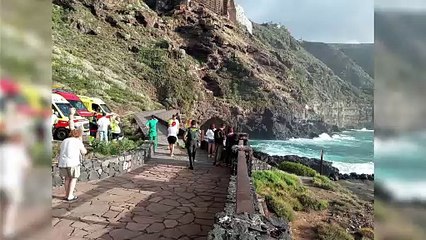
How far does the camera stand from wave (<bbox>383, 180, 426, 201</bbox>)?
5.93 ft

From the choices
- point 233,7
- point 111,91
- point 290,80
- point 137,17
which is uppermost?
point 233,7

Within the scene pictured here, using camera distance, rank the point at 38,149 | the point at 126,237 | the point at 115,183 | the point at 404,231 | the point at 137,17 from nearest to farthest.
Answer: the point at 38,149, the point at 404,231, the point at 126,237, the point at 115,183, the point at 137,17

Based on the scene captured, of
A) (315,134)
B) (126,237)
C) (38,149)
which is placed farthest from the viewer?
(315,134)

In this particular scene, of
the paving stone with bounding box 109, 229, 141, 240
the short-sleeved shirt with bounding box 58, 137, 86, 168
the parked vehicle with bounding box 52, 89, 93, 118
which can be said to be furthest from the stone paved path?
the parked vehicle with bounding box 52, 89, 93, 118

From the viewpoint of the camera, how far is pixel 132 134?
15.5 metres

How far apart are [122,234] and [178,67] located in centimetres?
4416

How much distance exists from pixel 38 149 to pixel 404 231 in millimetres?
1873

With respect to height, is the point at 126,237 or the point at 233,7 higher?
the point at 233,7

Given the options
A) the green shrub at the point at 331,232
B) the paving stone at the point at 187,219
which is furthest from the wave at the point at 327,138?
the paving stone at the point at 187,219

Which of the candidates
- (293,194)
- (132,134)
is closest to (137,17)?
(132,134)

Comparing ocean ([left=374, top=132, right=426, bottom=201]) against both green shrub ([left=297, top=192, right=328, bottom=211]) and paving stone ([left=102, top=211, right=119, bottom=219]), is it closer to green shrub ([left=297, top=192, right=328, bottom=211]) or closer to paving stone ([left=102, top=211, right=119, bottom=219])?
paving stone ([left=102, top=211, right=119, bottom=219])

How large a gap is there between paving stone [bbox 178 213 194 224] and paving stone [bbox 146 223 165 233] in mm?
328

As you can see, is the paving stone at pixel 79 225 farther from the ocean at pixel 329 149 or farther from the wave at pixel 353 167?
the ocean at pixel 329 149

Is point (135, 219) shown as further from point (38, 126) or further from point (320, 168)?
point (320, 168)
